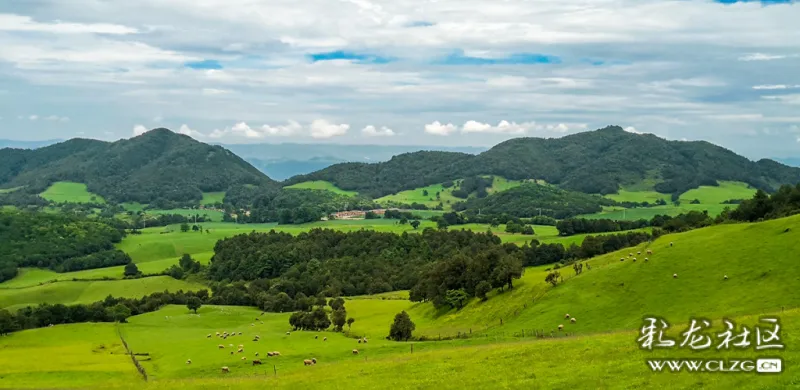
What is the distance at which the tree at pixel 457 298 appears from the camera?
3578 inches

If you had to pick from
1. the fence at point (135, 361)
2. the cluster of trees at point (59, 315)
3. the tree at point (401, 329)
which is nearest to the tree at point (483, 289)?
the tree at point (401, 329)

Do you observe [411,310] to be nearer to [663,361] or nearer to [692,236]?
[692,236]

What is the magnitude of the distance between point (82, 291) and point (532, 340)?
14942 cm

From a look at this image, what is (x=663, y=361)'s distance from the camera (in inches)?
1249

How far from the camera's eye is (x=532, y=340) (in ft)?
178

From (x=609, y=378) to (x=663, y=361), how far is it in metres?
3.15

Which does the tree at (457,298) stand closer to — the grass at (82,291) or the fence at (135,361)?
the fence at (135,361)

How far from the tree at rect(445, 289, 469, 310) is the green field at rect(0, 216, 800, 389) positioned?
1929 mm

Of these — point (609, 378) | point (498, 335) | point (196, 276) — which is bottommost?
point (196, 276)

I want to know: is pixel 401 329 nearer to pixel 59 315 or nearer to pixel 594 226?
pixel 59 315

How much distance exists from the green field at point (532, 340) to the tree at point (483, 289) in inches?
46.1

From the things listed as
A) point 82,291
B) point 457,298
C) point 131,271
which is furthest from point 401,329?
point 131,271

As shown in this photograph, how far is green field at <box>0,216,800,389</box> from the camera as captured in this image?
1351 inches

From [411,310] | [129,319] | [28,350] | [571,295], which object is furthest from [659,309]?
[129,319]
